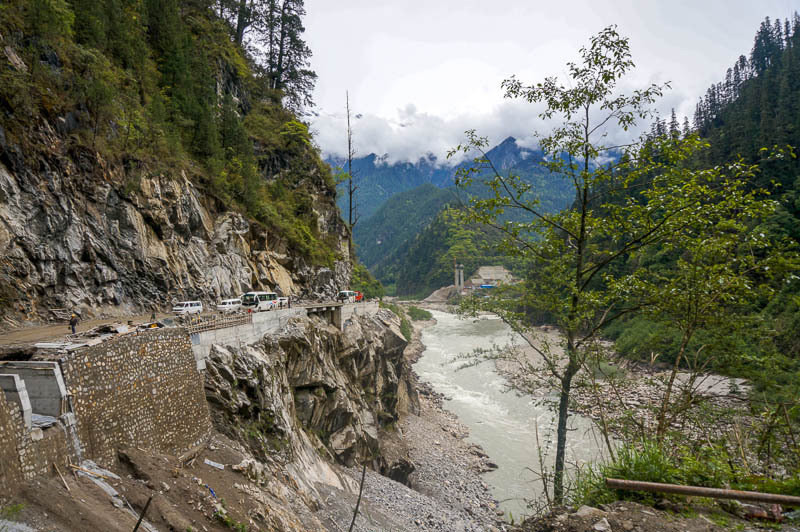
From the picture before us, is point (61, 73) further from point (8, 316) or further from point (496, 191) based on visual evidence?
point (496, 191)

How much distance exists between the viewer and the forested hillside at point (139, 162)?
13148mm

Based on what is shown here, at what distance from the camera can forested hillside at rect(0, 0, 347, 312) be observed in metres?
13.1

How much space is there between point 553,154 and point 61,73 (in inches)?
724

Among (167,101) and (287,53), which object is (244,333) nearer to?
(167,101)

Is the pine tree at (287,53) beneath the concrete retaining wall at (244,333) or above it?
above

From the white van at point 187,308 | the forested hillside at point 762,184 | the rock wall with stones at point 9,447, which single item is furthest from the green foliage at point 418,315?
the rock wall with stones at point 9,447

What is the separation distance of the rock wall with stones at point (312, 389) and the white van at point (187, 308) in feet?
11.0

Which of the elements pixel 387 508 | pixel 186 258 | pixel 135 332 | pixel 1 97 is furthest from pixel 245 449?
pixel 1 97

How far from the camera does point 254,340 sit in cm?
1505

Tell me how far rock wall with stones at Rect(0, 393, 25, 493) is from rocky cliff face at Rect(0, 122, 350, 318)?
→ 802 centimetres

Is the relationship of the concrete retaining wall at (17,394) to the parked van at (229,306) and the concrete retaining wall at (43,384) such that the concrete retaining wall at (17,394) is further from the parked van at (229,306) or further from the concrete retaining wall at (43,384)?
the parked van at (229,306)

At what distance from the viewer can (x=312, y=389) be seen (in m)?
17.5

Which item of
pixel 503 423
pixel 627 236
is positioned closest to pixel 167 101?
pixel 627 236

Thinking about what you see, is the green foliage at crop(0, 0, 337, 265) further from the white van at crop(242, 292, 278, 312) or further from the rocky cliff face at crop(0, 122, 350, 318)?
the white van at crop(242, 292, 278, 312)
